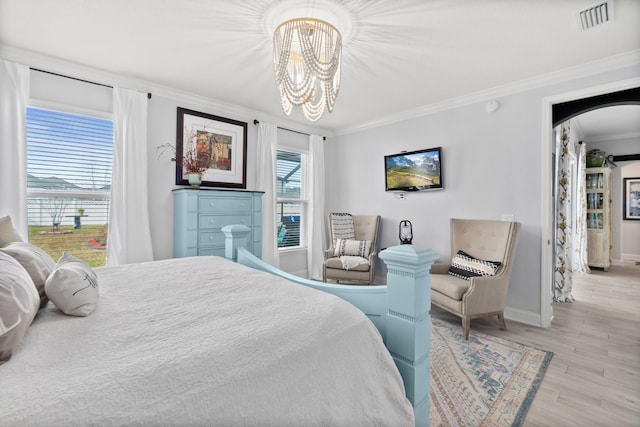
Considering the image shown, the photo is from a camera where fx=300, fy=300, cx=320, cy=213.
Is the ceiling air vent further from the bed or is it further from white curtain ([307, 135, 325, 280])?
white curtain ([307, 135, 325, 280])

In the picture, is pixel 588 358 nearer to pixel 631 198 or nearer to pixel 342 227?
pixel 342 227

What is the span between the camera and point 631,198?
6.57 m

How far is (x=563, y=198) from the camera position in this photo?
149 inches

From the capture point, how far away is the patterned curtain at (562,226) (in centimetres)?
375

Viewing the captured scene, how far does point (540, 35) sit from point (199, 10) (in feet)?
8.43

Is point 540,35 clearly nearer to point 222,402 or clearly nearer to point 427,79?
point 427,79

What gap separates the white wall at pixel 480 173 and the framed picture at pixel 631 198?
560cm

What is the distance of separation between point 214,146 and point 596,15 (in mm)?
3732

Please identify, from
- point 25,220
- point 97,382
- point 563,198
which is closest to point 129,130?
point 25,220

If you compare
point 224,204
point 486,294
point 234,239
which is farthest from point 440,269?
point 224,204

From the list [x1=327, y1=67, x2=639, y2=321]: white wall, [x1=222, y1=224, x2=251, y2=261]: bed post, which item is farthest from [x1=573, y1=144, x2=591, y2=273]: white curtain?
[x1=222, y1=224, x2=251, y2=261]: bed post

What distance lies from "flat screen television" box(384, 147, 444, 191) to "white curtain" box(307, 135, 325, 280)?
112cm

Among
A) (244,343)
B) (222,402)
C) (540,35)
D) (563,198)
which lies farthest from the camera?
(563,198)

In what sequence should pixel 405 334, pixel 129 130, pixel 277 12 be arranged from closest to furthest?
pixel 405 334 < pixel 277 12 < pixel 129 130
